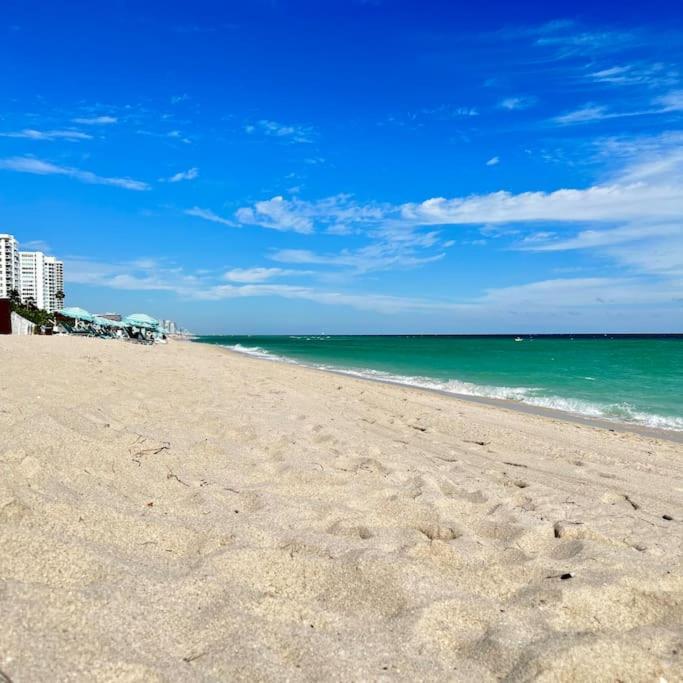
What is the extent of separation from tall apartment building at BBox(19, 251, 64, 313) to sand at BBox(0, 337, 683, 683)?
417ft

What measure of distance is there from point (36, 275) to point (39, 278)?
4.66ft

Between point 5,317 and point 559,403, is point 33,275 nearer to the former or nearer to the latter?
point 5,317

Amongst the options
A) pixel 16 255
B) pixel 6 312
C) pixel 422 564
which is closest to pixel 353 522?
pixel 422 564

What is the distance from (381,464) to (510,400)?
1075 centimetres

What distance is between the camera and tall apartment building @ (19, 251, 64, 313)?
119 metres

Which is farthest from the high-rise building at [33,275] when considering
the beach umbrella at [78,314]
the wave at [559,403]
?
the wave at [559,403]

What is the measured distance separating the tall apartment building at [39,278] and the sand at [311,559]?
127 m

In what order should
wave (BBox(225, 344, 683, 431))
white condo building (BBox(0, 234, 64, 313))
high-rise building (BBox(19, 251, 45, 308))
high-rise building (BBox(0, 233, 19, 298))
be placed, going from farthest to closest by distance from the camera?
high-rise building (BBox(19, 251, 45, 308)) → white condo building (BBox(0, 234, 64, 313)) → high-rise building (BBox(0, 233, 19, 298)) → wave (BBox(225, 344, 683, 431))

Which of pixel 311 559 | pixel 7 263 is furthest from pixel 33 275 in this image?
pixel 311 559

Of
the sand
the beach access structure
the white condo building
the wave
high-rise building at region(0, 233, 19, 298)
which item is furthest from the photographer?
the white condo building

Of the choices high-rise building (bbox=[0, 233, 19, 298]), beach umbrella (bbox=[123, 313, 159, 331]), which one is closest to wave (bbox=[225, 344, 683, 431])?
beach umbrella (bbox=[123, 313, 159, 331])

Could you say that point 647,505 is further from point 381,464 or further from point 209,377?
point 209,377

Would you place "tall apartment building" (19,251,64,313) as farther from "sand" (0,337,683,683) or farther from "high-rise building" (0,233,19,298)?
"sand" (0,337,683,683)

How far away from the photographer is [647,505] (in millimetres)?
4316
